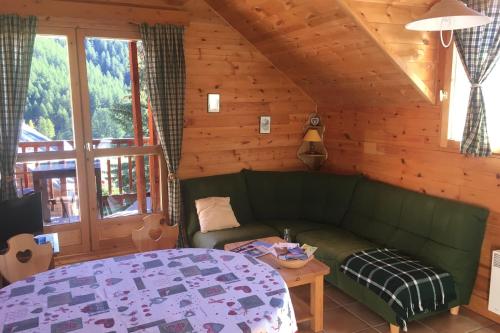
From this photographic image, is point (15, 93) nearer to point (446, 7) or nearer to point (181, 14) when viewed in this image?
point (181, 14)

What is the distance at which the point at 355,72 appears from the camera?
3594 mm

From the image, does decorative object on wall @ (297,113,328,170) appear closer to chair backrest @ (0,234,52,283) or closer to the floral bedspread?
the floral bedspread

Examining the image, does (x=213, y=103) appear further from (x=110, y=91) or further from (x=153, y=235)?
(x=153, y=235)

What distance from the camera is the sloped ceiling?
2877 mm

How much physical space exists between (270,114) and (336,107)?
707 mm

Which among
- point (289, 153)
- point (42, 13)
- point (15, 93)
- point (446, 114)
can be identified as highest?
point (42, 13)

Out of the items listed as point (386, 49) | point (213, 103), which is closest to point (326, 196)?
point (213, 103)

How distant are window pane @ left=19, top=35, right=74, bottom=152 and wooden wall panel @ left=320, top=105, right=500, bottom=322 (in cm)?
264

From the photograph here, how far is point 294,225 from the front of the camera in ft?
12.9

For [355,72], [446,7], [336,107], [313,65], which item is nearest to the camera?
[446,7]

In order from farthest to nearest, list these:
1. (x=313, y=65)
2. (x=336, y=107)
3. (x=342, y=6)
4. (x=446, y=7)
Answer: (x=336, y=107), (x=313, y=65), (x=342, y=6), (x=446, y=7)

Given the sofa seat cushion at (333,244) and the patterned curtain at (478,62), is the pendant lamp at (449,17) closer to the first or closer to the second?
the patterned curtain at (478,62)

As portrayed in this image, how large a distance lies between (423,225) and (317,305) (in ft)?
3.55

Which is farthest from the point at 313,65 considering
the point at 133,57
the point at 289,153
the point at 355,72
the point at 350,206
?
the point at 133,57
